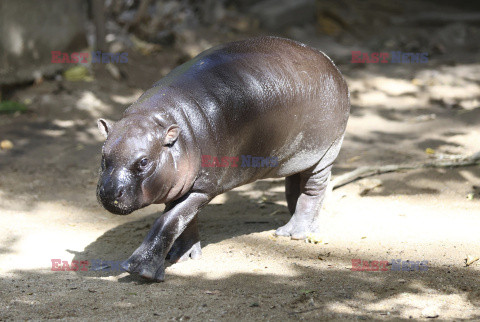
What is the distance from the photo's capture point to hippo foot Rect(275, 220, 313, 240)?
515 centimetres

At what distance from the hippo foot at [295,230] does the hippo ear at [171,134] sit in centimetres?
168

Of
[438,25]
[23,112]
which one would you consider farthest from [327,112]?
[438,25]

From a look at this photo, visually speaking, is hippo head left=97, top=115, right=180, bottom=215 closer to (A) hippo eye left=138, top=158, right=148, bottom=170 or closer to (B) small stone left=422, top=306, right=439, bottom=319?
(A) hippo eye left=138, top=158, right=148, bottom=170

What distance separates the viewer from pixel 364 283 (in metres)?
4.05

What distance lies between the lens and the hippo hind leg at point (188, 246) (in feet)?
15.3

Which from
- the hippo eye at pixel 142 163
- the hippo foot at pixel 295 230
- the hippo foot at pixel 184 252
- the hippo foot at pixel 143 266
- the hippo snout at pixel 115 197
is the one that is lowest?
the hippo foot at pixel 295 230

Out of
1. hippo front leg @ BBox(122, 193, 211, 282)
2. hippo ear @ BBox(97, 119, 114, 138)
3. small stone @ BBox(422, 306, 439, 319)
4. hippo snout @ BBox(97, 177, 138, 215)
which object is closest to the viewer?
small stone @ BBox(422, 306, 439, 319)

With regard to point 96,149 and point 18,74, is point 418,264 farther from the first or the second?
point 18,74

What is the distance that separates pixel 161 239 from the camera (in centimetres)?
416

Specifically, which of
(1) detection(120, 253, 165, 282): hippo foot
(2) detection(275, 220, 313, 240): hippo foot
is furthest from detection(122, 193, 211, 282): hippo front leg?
(2) detection(275, 220, 313, 240): hippo foot

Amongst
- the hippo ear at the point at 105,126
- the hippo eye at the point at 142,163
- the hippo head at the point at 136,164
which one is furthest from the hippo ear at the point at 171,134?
the hippo ear at the point at 105,126

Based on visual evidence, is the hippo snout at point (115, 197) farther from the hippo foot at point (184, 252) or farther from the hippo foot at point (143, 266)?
the hippo foot at point (184, 252)

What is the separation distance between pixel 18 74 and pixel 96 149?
6.85ft

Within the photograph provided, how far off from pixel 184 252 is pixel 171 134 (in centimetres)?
114
